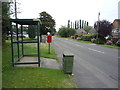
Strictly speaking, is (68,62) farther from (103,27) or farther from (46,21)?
(46,21)

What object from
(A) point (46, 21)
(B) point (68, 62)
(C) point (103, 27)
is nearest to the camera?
(B) point (68, 62)

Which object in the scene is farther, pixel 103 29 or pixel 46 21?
pixel 46 21

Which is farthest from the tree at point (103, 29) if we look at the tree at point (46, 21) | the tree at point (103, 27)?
the tree at point (46, 21)

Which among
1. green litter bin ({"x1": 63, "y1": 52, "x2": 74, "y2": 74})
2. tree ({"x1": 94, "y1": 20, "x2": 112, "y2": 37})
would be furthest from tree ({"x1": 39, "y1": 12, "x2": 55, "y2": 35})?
green litter bin ({"x1": 63, "y1": 52, "x2": 74, "y2": 74})

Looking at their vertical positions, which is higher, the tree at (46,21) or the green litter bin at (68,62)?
the tree at (46,21)

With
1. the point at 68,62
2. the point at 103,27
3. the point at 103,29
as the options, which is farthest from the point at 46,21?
the point at 68,62

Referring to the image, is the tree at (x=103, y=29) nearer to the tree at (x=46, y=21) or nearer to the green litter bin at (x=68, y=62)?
the tree at (x=46, y=21)

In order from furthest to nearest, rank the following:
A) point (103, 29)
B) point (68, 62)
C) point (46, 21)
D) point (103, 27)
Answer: point (46, 21), point (103, 29), point (103, 27), point (68, 62)

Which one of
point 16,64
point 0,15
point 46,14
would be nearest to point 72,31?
point 46,14

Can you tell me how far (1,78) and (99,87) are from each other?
4.06 meters

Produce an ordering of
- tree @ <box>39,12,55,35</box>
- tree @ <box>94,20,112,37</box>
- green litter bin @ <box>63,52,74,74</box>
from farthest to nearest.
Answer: tree @ <box>39,12,55,35</box> < tree @ <box>94,20,112,37</box> < green litter bin @ <box>63,52,74,74</box>

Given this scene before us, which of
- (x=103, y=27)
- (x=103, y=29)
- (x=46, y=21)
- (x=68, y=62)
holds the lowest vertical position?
(x=68, y=62)

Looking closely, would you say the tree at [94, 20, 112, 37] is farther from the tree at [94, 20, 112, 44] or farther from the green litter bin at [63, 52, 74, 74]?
the green litter bin at [63, 52, 74, 74]

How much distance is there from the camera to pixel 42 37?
32.6 meters
